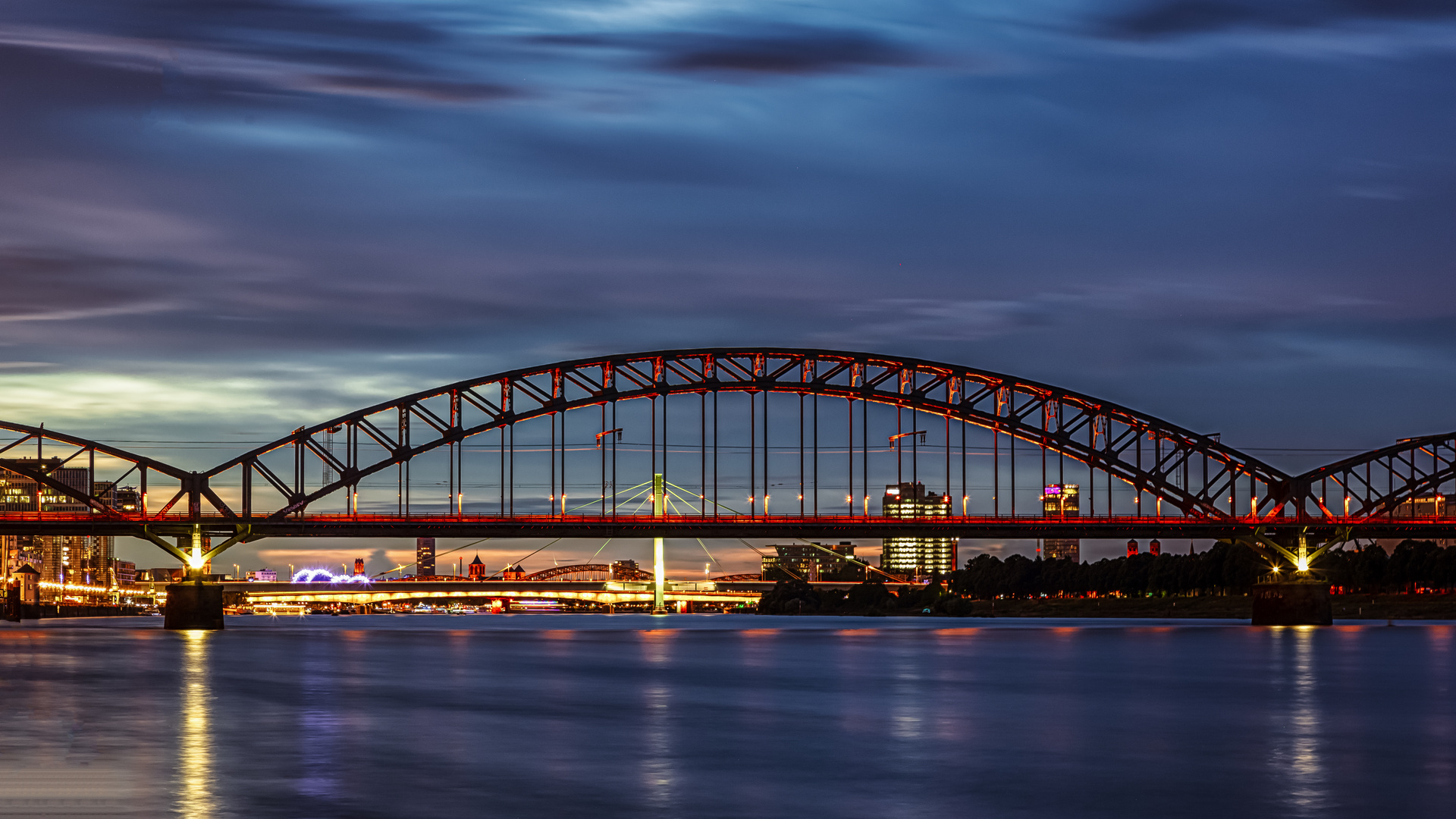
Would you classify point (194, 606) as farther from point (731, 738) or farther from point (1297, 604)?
point (731, 738)

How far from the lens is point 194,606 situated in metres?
122

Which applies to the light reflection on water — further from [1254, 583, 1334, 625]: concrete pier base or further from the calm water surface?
[1254, 583, 1334, 625]: concrete pier base

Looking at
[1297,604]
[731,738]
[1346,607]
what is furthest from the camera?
[1346,607]

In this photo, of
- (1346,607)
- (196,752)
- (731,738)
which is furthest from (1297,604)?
(196,752)

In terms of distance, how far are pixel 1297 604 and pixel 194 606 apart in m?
79.3

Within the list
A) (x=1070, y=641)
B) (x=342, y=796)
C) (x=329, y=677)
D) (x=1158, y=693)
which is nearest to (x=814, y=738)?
(x=342, y=796)

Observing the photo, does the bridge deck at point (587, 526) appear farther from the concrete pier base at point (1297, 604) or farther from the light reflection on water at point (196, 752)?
the light reflection on water at point (196, 752)

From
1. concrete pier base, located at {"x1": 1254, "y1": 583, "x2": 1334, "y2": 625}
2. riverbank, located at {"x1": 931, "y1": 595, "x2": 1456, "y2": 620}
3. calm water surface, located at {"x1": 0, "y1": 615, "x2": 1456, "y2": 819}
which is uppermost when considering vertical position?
calm water surface, located at {"x1": 0, "y1": 615, "x2": 1456, "y2": 819}

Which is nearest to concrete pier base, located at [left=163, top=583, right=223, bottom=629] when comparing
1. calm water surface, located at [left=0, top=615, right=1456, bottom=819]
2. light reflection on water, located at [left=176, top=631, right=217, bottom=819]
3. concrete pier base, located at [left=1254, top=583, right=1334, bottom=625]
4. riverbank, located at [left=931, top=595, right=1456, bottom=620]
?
calm water surface, located at [left=0, top=615, right=1456, bottom=819]

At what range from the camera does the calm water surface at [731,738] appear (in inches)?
902

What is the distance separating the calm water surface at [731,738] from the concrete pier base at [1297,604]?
186ft

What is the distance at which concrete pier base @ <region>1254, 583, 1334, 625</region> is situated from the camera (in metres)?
125

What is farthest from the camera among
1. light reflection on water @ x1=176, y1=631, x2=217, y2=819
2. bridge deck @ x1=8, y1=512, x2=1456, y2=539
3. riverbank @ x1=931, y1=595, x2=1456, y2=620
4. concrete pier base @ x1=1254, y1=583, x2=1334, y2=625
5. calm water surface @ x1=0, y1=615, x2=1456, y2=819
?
riverbank @ x1=931, y1=595, x2=1456, y2=620

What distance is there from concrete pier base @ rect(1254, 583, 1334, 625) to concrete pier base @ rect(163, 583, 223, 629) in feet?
250
